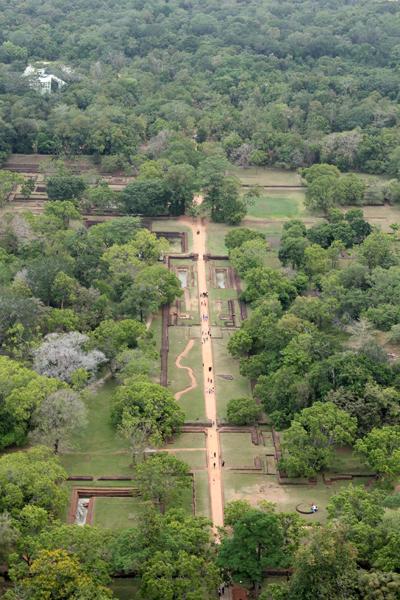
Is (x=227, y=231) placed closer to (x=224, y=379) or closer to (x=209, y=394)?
(x=224, y=379)

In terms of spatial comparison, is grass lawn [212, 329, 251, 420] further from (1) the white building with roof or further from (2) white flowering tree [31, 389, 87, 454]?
(1) the white building with roof

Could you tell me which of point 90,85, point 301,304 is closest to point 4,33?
point 90,85

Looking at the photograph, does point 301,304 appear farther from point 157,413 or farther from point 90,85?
point 90,85

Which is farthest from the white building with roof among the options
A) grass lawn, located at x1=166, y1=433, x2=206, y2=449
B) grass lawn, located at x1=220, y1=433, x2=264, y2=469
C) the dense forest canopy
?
grass lawn, located at x1=220, y1=433, x2=264, y2=469

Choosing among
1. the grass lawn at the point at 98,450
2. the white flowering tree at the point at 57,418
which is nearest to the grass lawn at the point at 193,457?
the grass lawn at the point at 98,450

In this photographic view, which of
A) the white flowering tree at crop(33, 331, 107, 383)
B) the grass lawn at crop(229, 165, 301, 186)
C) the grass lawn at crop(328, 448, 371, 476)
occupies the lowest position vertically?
the grass lawn at crop(328, 448, 371, 476)

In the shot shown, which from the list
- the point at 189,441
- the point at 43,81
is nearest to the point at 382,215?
the point at 189,441

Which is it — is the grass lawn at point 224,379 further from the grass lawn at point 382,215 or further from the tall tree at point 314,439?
the grass lawn at point 382,215
